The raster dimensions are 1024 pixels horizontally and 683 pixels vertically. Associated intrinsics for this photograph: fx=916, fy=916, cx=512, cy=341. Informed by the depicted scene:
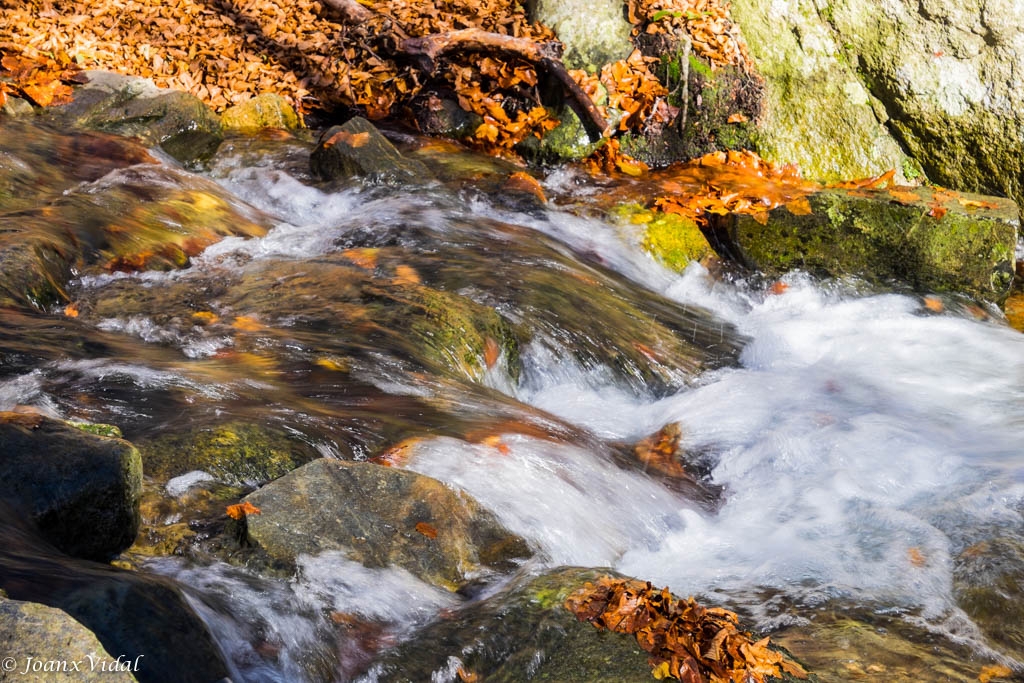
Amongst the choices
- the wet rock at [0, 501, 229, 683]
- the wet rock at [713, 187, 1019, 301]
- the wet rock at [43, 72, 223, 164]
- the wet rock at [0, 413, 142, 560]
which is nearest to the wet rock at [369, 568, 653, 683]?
the wet rock at [0, 501, 229, 683]

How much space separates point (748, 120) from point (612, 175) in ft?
4.85

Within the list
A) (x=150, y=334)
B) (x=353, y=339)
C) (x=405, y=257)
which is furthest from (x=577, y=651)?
(x=405, y=257)

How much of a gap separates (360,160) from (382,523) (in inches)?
204

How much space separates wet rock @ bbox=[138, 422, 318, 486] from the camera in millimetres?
3321

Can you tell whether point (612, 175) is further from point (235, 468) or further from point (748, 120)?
point (235, 468)

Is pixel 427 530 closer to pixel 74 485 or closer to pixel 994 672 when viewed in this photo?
pixel 74 485

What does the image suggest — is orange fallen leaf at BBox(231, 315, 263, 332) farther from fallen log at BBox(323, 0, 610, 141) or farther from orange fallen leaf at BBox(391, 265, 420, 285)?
fallen log at BBox(323, 0, 610, 141)

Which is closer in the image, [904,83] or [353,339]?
[353,339]

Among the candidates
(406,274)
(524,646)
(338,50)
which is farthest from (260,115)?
(524,646)

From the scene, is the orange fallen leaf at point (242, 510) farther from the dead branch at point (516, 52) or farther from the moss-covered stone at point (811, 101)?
the moss-covered stone at point (811, 101)

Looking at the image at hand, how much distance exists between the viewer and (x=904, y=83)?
8.95m

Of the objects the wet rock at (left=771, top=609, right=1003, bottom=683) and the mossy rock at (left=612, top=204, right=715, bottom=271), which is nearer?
the wet rock at (left=771, top=609, right=1003, bottom=683)

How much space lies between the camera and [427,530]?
319cm

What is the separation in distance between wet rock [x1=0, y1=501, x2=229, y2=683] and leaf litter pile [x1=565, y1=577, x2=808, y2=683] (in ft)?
3.45
